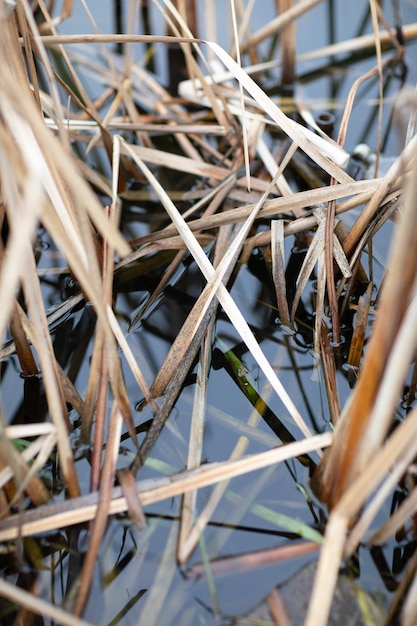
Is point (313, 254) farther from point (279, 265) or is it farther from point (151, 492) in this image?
point (151, 492)

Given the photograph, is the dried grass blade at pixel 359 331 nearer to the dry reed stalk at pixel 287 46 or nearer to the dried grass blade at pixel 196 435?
the dried grass blade at pixel 196 435

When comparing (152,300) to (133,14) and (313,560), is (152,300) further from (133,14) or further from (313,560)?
(133,14)

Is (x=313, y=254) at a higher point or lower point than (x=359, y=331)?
higher

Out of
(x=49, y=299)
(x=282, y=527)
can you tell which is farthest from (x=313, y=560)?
(x=49, y=299)

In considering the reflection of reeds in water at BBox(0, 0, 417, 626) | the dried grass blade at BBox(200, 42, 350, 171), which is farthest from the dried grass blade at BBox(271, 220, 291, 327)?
the dried grass blade at BBox(200, 42, 350, 171)

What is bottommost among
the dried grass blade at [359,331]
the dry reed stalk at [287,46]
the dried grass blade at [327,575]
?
the dried grass blade at [327,575]

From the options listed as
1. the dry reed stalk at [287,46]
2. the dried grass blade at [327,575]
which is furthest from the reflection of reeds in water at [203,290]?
the dry reed stalk at [287,46]

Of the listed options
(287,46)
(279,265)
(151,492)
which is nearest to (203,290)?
(279,265)

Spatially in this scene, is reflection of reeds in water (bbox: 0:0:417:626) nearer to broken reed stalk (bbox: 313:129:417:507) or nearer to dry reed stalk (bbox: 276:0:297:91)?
broken reed stalk (bbox: 313:129:417:507)

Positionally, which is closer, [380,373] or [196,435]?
[380,373]
